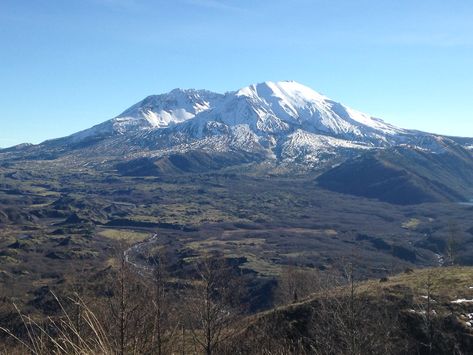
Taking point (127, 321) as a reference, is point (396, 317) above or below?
below

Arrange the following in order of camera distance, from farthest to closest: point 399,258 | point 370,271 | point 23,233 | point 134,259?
point 23,233 → point 399,258 → point 134,259 → point 370,271

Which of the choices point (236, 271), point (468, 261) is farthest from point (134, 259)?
point (468, 261)

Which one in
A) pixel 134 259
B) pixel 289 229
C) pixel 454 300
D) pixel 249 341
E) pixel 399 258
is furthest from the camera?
pixel 289 229

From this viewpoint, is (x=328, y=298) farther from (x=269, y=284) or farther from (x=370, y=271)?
(x=370, y=271)

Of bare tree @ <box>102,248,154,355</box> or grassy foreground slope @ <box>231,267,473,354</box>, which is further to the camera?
grassy foreground slope @ <box>231,267,473,354</box>

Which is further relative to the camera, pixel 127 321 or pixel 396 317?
pixel 396 317

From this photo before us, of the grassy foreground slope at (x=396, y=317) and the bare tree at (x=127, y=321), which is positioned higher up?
the bare tree at (x=127, y=321)

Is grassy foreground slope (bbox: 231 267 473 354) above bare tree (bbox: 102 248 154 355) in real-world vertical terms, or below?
below

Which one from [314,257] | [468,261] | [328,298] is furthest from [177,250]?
[328,298]

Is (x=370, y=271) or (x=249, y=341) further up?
(x=249, y=341)

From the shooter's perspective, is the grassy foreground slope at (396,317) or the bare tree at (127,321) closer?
the bare tree at (127,321)

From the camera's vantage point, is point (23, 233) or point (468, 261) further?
point (23, 233)
